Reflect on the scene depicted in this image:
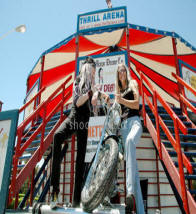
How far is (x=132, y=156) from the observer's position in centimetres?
243

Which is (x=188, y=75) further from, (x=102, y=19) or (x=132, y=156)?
(x=132, y=156)

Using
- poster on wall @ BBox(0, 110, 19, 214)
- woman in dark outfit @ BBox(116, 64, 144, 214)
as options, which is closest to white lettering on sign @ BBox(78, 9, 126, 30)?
woman in dark outfit @ BBox(116, 64, 144, 214)

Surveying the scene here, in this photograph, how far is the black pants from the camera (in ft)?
7.90

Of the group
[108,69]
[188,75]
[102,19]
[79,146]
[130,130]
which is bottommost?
[79,146]

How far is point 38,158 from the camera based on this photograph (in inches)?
174

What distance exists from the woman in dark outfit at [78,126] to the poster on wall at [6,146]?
533 mm

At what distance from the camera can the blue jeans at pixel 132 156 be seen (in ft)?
7.52

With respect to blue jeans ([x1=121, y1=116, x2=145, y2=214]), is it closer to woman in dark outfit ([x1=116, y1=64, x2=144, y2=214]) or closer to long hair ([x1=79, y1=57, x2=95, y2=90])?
woman in dark outfit ([x1=116, y1=64, x2=144, y2=214])

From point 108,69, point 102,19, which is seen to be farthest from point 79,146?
point 102,19

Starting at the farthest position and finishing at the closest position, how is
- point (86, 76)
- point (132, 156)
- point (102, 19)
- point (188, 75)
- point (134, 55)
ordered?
point (134, 55) < point (188, 75) < point (102, 19) < point (86, 76) < point (132, 156)

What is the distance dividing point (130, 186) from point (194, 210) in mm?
927

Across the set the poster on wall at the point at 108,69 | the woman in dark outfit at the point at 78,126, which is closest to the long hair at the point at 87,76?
the woman in dark outfit at the point at 78,126

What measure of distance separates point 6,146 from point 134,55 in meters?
7.56

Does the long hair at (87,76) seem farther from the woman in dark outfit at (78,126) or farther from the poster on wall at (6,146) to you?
the poster on wall at (6,146)
